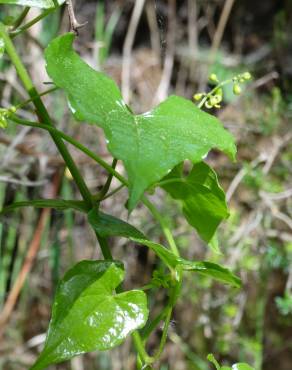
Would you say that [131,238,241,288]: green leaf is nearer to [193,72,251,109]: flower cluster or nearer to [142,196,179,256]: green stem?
Result: [142,196,179,256]: green stem

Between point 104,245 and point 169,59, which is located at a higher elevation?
point 104,245

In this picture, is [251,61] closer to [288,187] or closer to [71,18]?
[288,187]

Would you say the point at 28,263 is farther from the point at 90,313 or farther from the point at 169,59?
the point at 90,313

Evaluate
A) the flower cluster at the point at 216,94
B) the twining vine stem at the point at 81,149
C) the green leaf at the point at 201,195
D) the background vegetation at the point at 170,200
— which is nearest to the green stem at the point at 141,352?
the twining vine stem at the point at 81,149

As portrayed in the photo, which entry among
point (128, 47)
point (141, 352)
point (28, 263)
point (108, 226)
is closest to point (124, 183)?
point (108, 226)

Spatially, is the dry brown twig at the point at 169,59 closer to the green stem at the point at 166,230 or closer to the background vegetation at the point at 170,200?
the background vegetation at the point at 170,200

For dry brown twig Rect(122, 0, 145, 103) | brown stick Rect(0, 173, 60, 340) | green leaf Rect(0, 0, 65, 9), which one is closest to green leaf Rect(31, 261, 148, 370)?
green leaf Rect(0, 0, 65, 9)

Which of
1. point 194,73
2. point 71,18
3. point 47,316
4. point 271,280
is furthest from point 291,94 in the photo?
point 71,18

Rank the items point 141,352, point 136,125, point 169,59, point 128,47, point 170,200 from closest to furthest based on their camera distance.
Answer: point 136,125 < point 141,352 < point 170,200 < point 128,47 < point 169,59
